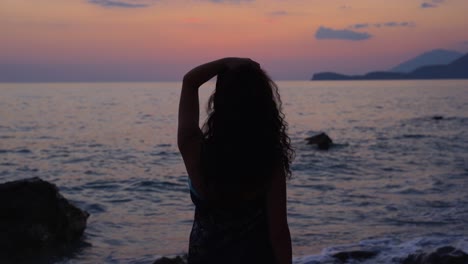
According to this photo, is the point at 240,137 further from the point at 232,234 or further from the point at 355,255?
the point at 355,255

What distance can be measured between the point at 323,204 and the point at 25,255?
702 centimetres

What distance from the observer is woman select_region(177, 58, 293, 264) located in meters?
2.42

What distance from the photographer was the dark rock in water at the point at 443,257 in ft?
22.5

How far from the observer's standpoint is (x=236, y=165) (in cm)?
243

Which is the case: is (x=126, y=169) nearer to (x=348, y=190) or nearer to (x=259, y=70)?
(x=348, y=190)

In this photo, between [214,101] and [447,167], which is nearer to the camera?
[214,101]

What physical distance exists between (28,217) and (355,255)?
5.03 m

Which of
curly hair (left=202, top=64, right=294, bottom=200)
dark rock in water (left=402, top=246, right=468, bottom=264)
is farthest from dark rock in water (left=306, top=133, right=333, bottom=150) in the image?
curly hair (left=202, top=64, right=294, bottom=200)

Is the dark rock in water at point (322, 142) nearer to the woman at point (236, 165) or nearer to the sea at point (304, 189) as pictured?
the sea at point (304, 189)

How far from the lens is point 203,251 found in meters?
2.59

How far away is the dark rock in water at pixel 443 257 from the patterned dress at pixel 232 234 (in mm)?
5085

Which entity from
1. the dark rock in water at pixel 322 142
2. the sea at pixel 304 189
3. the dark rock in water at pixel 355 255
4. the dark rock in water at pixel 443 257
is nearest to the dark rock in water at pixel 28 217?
the sea at pixel 304 189

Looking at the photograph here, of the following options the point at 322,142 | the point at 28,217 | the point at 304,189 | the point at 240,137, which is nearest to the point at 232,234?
the point at 240,137

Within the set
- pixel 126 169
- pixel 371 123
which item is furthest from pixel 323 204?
pixel 371 123
